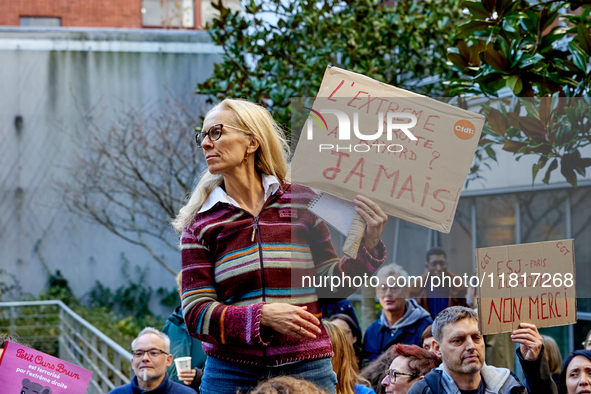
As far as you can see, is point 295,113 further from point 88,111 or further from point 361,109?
point 88,111

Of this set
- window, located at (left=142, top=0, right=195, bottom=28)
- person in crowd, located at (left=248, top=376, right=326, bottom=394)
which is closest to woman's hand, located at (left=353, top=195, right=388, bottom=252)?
person in crowd, located at (left=248, top=376, right=326, bottom=394)

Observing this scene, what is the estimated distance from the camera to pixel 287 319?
7.00ft

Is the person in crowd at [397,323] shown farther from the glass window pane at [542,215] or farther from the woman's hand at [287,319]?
the woman's hand at [287,319]

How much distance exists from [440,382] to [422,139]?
1394 mm

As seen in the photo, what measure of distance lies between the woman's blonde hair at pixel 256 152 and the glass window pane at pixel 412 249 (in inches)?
22.7

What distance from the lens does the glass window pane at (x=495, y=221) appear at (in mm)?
3107

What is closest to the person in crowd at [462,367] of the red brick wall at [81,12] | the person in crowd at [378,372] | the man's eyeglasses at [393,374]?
the man's eyeglasses at [393,374]

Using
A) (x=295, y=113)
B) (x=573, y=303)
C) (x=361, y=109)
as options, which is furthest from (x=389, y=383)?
(x=361, y=109)

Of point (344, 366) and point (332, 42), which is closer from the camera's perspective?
point (344, 366)

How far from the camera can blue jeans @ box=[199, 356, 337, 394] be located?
2287mm

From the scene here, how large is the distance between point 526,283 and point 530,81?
55.7 inches

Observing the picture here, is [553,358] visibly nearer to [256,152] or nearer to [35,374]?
[256,152]

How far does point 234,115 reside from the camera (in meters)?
2.39

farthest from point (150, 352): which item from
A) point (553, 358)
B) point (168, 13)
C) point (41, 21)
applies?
point (41, 21)
